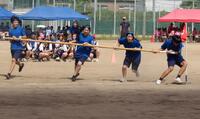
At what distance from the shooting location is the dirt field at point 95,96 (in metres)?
10.8

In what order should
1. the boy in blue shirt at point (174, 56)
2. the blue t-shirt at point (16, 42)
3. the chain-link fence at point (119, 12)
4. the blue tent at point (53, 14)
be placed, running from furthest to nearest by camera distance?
the chain-link fence at point (119, 12) → the blue tent at point (53, 14) → the blue t-shirt at point (16, 42) → the boy in blue shirt at point (174, 56)

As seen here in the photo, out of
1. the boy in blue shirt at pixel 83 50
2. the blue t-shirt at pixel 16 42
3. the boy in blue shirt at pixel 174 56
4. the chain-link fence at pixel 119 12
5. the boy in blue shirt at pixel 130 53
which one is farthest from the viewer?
the chain-link fence at pixel 119 12

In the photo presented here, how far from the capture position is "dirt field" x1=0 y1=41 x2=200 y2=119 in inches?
424

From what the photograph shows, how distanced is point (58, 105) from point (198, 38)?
127ft

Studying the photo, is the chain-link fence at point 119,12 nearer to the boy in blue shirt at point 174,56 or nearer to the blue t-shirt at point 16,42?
the blue t-shirt at point 16,42

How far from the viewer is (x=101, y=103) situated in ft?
40.1

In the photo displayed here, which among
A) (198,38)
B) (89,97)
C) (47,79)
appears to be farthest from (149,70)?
(198,38)

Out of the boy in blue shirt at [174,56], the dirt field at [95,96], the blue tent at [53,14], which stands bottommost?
the dirt field at [95,96]

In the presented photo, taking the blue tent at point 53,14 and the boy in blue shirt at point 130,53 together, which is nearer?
the boy in blue shirt at point 130,53

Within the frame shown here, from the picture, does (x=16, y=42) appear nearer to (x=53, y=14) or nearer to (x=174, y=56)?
(x=174, y=56)

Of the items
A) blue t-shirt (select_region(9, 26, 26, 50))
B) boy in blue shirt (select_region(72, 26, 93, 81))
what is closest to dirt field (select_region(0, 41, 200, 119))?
boy in blue shirt (select_region(72, 26, 93, 81))

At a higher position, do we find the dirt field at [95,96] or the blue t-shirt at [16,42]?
the blue t-shirt at [16,42]

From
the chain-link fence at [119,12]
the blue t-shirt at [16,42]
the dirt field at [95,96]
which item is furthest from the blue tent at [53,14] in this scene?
the chain-link fence at [119,12]

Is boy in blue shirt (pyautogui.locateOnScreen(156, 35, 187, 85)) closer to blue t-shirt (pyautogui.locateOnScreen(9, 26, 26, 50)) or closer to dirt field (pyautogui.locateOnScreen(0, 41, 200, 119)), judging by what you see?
dirt field (pyautogui.locateOnScreen(0, 41, 200, 119))
